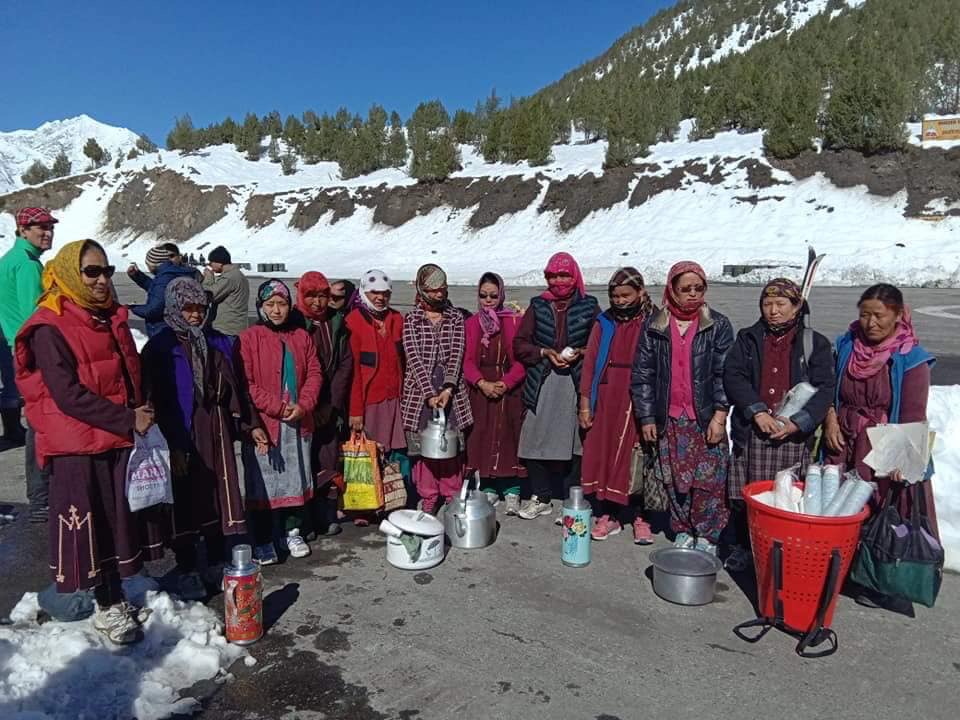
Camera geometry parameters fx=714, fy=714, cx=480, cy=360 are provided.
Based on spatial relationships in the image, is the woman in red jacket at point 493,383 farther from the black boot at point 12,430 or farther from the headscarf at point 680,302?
the black boot at point 12,430

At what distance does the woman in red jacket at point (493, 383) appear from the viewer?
491 cm

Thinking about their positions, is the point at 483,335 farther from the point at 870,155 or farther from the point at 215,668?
the point at 870,155

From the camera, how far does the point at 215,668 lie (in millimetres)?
3104

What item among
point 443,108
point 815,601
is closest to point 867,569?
point 815,601

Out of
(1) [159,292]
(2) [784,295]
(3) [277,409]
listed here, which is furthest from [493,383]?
(1) [159,292]

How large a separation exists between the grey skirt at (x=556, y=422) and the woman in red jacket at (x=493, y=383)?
211 millimetres

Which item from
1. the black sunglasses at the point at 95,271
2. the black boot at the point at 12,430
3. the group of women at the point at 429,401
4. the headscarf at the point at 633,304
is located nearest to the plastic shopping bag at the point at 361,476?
the group of women at the point at 429,401

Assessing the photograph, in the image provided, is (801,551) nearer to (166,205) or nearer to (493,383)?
(493,383)

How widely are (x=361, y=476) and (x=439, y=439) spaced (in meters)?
0.58

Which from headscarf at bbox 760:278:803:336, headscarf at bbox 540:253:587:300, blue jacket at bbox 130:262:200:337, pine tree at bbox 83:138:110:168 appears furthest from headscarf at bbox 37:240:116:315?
pine tree at bbox 83:138:110:168

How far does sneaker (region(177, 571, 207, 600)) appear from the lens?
3.75 meters

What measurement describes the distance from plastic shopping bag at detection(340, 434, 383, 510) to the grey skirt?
108 centimetres

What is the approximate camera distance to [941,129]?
119 ft

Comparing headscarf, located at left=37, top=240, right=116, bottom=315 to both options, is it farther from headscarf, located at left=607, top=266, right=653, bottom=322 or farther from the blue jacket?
headscarf, located at left=607, top=266, right=653, bottom=322
